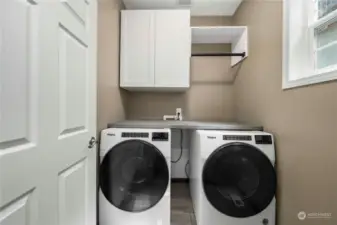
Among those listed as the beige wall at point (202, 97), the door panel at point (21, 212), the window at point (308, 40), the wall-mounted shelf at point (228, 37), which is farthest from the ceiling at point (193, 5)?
the door panel at point (21, 212)

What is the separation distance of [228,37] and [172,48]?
2.74 ft

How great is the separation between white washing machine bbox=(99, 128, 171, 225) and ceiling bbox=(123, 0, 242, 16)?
1.73 meters

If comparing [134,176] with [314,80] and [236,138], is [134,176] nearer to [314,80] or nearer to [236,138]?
[236,138]

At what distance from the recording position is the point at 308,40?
5.16 ft

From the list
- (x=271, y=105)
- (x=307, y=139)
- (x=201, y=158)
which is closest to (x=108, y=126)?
(x=201, y=158)

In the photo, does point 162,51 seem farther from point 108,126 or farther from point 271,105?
point 271,105

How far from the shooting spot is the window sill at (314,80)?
1188 millimetres

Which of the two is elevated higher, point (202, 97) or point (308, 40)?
point (308, 40)

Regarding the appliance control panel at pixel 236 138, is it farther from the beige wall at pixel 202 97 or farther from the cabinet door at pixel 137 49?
the beige wall at pixel 202 97

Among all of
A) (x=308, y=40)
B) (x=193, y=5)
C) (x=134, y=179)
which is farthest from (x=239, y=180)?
(x=193, y=5)

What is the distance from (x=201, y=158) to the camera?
1.79 meters

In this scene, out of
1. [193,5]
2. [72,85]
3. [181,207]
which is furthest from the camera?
[193,5]

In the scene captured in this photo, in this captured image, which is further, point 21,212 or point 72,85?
point 72,85

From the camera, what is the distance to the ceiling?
2699 mm
